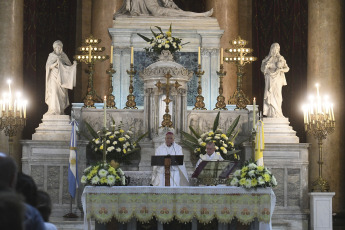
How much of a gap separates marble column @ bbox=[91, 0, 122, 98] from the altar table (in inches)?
339

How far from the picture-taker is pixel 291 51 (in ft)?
68.8

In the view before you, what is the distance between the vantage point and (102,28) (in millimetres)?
19453

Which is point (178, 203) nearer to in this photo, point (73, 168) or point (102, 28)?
point (73, 168)

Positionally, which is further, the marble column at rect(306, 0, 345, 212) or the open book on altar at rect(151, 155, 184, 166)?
the marble column at rect(306, 0, 345, 212)

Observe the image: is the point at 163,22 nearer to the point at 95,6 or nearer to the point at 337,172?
the point at 95,6

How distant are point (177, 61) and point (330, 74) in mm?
4095

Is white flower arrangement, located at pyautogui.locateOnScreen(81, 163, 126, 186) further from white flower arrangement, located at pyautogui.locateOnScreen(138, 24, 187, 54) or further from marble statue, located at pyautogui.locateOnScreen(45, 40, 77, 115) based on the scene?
marble statue, located at pyautogui.locateOnScreen(45, 40, 77, 115)

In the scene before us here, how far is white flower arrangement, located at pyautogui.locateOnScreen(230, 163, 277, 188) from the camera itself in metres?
10.7

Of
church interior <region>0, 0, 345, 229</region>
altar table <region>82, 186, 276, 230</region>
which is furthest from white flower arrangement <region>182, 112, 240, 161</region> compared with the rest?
altar table <region>82, 186, 276, 230</region>

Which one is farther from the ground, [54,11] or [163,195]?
[54,11]

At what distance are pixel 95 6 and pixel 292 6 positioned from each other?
5.84 metres

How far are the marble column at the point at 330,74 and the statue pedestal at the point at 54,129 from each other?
627cm

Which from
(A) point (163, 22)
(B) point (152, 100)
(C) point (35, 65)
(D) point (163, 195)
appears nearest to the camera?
(D) point (163, 195)

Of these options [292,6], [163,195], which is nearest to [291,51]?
[292,6]
